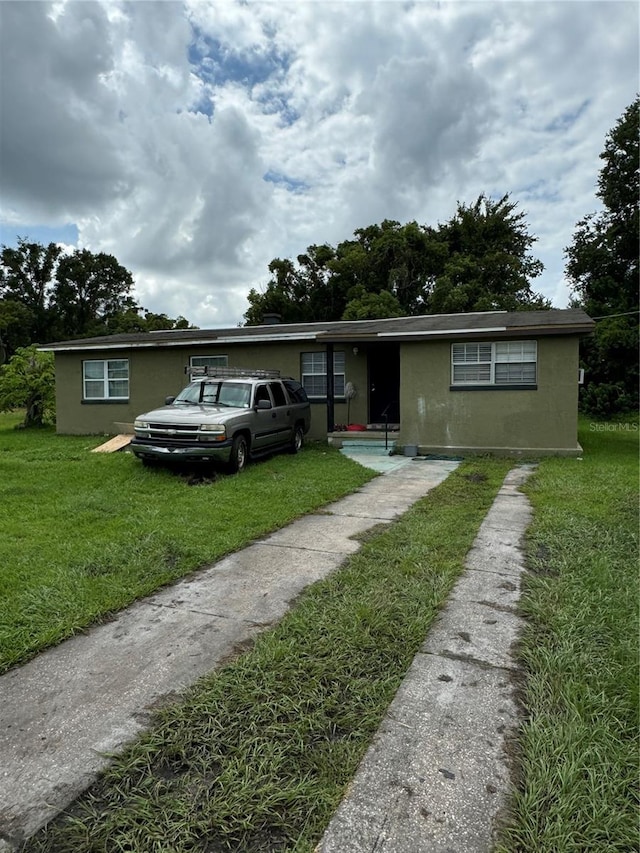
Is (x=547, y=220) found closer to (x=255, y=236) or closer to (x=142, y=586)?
(x=255, y=236)

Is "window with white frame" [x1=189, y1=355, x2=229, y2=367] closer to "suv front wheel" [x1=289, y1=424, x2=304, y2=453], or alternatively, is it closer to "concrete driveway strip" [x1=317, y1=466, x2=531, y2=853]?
"suv front wheel" [x1=289, y1=424, x2=304, y2=453]

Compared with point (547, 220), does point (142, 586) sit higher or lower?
lower

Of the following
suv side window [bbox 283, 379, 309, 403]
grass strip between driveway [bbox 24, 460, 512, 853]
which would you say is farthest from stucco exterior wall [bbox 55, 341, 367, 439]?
grass strip between driveway [bbox 24, 460, 512, 853]

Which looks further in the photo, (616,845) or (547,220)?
(547,220)

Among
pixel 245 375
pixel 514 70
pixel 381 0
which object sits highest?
pixel 381 0

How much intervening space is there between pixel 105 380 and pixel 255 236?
34.2ft

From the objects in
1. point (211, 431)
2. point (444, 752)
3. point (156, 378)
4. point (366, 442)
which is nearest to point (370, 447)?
point (366, 442)

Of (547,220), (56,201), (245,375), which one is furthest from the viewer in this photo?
(547,220)

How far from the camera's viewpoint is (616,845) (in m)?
1.69

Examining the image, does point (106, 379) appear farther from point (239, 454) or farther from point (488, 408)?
point (488, 408)

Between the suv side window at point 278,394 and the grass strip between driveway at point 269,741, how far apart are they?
23.1ft

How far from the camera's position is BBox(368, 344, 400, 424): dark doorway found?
13680 millimetres

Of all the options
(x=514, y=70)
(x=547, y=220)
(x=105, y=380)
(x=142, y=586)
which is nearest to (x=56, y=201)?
(x=105, y=380)

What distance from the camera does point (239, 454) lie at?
8.87 meters
